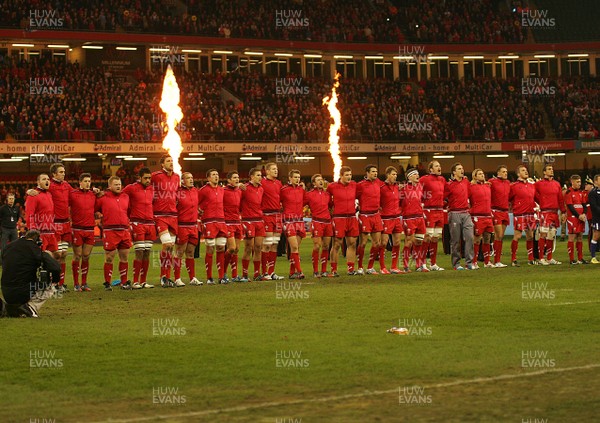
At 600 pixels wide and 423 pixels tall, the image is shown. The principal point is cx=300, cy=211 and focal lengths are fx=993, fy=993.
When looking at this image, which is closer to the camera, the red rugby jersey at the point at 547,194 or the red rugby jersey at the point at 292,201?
the red rugby jersey at the point at 292,201

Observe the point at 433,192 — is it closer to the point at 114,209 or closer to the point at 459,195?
the point at 459,195

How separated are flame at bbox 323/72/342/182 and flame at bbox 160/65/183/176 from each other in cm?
941

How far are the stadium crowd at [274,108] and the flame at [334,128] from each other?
436 millimetres

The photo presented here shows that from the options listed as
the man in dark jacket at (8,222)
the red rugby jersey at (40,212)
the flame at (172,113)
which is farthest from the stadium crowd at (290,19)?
the red rugby jersey at (40,212)

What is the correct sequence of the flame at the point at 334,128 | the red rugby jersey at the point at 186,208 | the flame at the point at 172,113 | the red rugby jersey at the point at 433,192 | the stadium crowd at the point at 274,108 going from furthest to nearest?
the flame at the point at 334,128 → the flame at the point at 172,113 → the stadium crowd at the point at 274,108 → the red rugby jersey at the point at 433,192 → the red rugby jersey at the point at 186,208

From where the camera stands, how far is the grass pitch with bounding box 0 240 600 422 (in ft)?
30.0

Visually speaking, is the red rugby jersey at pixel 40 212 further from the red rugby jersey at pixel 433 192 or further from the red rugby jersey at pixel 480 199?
the red rugby jersey at pixel 480 199

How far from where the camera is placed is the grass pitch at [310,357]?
9.15 meters

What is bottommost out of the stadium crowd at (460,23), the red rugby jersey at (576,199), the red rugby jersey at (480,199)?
the red rugby jersey at (576,199)

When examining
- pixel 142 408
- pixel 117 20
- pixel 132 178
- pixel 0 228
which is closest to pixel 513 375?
pixel 142 408

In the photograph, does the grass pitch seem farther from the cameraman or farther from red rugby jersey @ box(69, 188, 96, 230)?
red rugby jersey @ box(69, 188, 96, 230)

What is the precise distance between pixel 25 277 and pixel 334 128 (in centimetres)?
4485

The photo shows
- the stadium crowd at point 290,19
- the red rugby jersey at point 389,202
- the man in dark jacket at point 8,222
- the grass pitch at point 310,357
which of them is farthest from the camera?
the stadium crowd at point 290,19

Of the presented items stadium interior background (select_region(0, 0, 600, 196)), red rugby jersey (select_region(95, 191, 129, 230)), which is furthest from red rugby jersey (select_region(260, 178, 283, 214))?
stadium interior background (select_region(0, 0, 600, 196))
